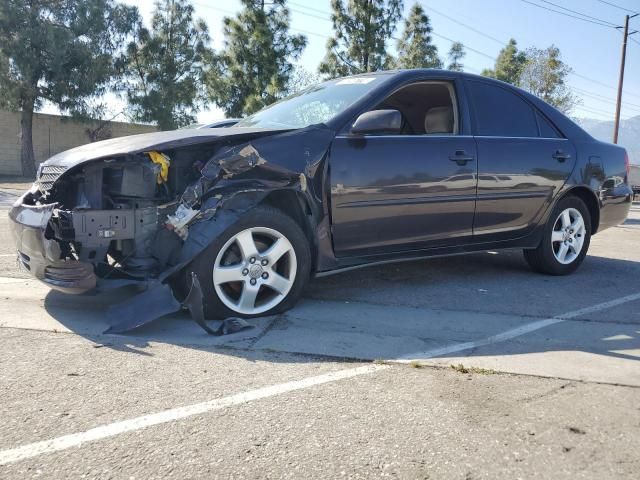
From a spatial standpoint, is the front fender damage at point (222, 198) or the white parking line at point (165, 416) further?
the front fender damage at point (222, 198)

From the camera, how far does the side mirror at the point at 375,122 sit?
400 centimetres

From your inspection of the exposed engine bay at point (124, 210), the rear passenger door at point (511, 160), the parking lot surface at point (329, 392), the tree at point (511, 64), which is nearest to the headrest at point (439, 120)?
the rear passenger door at point (511, 160)

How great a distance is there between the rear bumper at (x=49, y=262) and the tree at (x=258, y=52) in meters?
19.9

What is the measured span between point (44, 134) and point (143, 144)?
27938 millimetres

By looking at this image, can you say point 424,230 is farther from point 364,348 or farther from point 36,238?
point 36,238

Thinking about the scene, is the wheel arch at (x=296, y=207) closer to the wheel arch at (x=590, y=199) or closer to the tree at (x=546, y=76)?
the wheel arch at (x=590, y=199)

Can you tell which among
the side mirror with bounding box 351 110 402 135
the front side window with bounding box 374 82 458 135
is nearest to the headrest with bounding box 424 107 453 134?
the front side window with bounding box 374 82 458 135

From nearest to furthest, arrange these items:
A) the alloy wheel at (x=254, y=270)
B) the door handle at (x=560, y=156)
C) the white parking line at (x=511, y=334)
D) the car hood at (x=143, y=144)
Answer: the white parking line at (x=511, y=334)
the car hood at (x=143, y=144)
the alloy wheel at (x=254, y=270)
the door handle at (x=560, y=156)

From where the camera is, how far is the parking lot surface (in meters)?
2.12

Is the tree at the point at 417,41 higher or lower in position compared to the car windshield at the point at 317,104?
higher

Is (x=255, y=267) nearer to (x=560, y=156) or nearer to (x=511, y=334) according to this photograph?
(x=511, y=334)

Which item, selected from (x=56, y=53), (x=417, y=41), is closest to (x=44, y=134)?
(x=56, y=53)

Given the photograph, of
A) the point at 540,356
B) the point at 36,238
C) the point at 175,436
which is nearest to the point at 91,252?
the point at 36,238

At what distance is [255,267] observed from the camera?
3.71 meters
